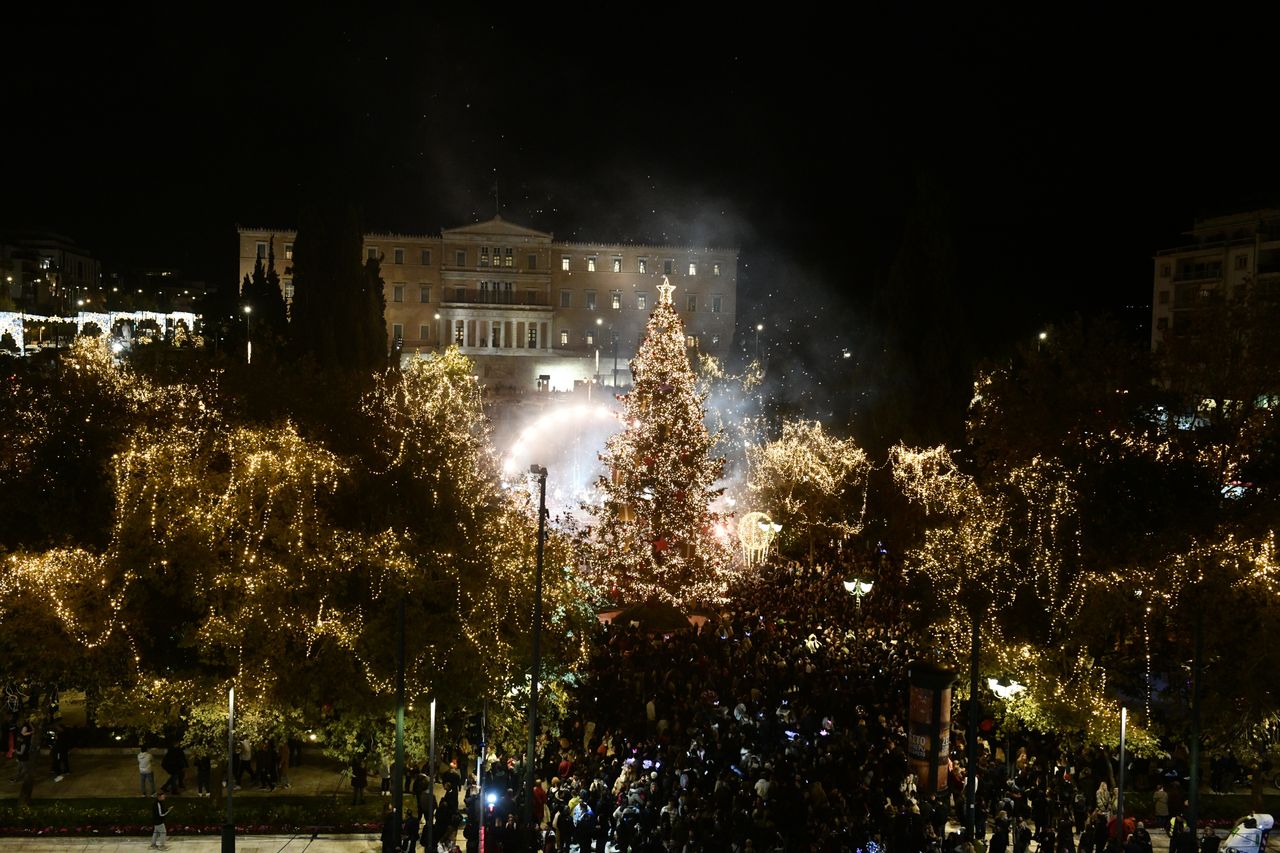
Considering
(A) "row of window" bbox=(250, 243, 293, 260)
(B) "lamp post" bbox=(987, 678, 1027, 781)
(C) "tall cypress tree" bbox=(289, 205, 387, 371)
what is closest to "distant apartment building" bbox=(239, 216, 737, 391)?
(A) "row of window" bbox=(250, 243, 293, 260)

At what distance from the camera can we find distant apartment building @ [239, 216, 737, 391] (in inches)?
3044

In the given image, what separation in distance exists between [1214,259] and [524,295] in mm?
44384

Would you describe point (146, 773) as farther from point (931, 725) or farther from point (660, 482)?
point (660, 482)

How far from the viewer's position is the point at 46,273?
86750mm

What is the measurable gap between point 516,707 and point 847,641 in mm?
7382

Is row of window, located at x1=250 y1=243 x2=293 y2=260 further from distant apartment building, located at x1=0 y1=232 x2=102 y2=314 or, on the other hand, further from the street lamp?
the street lamp

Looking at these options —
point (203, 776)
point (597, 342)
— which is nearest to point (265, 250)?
point (597, 342)

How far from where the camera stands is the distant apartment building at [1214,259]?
5622 centimetres

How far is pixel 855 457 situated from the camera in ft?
115

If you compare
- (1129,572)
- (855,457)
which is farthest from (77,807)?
(855,457)

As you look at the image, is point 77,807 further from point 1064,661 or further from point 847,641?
point 1064,661

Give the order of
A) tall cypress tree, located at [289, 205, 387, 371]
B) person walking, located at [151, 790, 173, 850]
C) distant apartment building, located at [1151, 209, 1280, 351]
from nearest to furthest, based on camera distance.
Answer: person walking, located at [151, 790, 173, 850], tall cypress tree, located at [289, 205, 387, 371], distant apartment building, located at [1151, 209, 1280, 351]

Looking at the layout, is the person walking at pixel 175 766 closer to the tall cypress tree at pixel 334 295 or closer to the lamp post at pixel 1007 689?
the lamp post at pixel 1007 689

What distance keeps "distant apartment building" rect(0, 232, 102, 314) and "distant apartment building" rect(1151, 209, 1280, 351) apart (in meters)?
67.8
